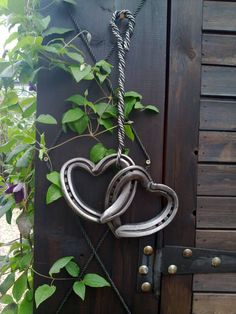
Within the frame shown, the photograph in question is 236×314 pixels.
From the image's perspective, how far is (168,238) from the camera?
0.80 meters

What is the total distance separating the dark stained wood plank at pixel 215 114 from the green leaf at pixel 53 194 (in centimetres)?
41

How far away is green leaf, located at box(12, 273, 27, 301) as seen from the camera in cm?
80

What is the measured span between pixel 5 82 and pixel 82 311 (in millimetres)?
630

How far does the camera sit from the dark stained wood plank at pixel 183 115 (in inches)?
31.1

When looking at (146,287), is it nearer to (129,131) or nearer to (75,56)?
(129,131)

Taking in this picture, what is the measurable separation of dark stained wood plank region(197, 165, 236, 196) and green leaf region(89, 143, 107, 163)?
26 centimetres

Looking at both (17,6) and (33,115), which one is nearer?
(17,6)

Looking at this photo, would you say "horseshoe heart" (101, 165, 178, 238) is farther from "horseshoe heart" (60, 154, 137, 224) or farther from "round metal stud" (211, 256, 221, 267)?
"round metal stud" (211, 256, 221, 267)

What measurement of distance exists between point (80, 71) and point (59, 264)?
471 mm

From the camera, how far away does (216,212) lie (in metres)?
0.80

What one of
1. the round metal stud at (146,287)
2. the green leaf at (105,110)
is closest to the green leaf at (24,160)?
the green leaf at (105,110)

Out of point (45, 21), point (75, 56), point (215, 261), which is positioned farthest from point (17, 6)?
point (215, 261)

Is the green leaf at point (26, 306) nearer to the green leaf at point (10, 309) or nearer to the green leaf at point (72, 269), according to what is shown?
the green leaf at point (10, 309)

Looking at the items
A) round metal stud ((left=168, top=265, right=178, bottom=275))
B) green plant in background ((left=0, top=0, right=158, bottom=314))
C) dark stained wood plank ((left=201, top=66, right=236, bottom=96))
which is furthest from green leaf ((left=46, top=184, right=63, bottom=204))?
dark stained wood plank ((left=201, top=66, right=236, bottom=96))
